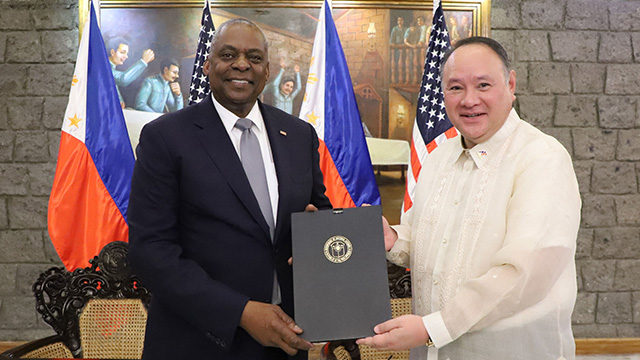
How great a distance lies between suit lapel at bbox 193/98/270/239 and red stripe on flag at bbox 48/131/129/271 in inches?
91.7

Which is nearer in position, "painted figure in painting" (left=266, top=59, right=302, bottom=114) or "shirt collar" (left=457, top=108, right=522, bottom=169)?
"shirt collar" (left=457, top=108, right=522, bottom=169)

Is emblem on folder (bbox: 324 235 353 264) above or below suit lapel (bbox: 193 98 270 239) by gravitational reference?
below

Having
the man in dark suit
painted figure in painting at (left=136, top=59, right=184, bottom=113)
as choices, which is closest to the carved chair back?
the man in dark suit

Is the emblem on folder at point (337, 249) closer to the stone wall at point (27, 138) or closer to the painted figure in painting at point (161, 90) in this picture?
the painted figure in painting at point (161, 90)

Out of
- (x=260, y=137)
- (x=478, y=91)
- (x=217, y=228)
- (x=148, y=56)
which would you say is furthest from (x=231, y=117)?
(x=148, y=56)

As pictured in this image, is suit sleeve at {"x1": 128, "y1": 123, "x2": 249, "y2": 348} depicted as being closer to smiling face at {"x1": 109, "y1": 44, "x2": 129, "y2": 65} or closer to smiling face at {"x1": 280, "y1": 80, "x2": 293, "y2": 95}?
smiling face at {"x1": 280, "y1": 80, "x2": 293, "y2": 95}

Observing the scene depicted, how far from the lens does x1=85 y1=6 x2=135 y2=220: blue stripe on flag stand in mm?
3912

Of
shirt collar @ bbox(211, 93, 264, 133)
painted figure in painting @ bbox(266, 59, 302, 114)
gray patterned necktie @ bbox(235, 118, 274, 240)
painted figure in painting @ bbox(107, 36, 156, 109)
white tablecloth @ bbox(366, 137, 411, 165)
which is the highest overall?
painted figure in painting @ bbox(107, 36, 156, 109)

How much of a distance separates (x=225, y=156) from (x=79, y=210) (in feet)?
8.36

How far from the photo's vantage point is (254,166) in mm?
1860

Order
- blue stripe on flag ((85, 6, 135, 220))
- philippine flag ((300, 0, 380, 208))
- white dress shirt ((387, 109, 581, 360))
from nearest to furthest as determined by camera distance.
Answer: white dress shirt ((387, 109, 581, 360)) → blue stripe on flag ((85, 6, 135, 220)) → philippine flag ((300, 0, 380, 208))

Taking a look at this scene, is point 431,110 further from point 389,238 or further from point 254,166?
point 254,166

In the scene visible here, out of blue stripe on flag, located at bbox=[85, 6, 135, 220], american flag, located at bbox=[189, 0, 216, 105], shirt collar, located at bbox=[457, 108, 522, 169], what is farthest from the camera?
american flag, located at bbox=[189, 0, 216, 105]

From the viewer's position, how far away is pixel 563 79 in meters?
4.58
